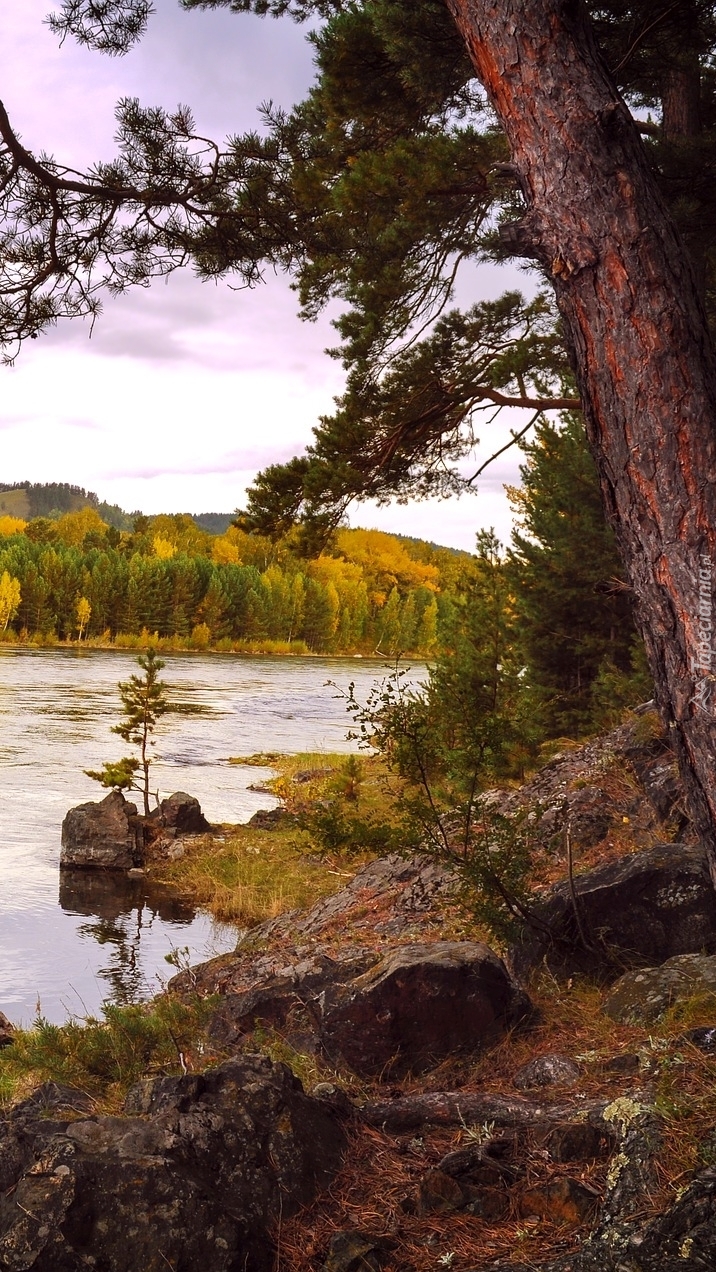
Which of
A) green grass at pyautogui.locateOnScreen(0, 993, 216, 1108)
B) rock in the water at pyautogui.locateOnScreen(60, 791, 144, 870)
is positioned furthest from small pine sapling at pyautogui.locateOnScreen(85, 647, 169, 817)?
green grass at pyautogui.locateOnScreen(0, 993, 216, 1108)

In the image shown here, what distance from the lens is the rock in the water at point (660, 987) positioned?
13.6ft

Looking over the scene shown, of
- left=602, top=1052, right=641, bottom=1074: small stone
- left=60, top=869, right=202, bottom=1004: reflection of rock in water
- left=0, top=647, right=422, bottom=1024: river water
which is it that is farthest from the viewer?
left=0, top=647, right=422, bottom=1024: river water

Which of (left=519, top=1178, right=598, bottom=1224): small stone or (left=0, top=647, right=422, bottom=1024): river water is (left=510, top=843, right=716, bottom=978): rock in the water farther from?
(left=0, top=647, right=422, bottom=1024): river water

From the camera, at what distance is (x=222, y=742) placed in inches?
1016

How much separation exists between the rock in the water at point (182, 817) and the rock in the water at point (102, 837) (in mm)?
520

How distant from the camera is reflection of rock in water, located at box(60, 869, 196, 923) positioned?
460 inches

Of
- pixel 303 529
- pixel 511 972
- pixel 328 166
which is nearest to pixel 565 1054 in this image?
pixel 511 972

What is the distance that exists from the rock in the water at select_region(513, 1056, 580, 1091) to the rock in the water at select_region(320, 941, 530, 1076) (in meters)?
0.52

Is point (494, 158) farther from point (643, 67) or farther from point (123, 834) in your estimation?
point (123, 834)

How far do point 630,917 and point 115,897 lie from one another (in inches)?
Answer: 349

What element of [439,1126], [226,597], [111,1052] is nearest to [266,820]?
[111,1052]

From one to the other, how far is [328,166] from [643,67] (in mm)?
2205

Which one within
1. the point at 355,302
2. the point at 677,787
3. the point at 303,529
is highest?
the point at 355,302

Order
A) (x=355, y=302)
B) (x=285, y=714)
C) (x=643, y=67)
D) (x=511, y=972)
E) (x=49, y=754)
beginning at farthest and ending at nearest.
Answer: (x=285, y=714) → (x=49, y=754) → (x=355, y=302) → (x=643, y=67) → (x=511, y=972)
